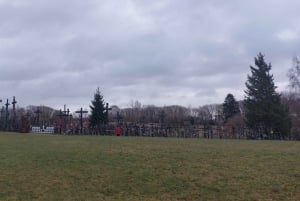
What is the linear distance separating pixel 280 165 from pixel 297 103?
55659 mm

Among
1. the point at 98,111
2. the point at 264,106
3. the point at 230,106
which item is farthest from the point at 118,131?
the point at 230,106

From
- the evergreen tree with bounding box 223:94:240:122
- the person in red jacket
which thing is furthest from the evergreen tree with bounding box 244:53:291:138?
the evergreen tree with bounding box 223:94:240:122

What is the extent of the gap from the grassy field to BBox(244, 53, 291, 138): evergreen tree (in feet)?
107

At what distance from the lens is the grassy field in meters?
12.4

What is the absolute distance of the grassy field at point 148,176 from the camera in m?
12.4

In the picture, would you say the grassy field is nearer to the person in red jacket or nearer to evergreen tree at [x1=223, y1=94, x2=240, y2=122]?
the person in red jacket

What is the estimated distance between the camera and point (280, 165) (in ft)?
54.6

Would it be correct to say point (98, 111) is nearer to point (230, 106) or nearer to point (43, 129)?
point (43, 129)

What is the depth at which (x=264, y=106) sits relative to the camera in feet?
174

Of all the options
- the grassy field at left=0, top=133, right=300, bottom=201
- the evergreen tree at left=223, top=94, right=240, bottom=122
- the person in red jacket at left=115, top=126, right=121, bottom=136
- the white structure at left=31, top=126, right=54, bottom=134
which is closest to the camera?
the grassy field at left=0, top=133, right=300, bottom=201

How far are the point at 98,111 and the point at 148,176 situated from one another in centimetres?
4273

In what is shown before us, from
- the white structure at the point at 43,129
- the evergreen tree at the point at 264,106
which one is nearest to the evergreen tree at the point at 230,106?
the evergreen tree at the point at 264,106

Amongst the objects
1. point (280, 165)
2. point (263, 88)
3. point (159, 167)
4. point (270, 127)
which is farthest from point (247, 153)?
point (263, 88)

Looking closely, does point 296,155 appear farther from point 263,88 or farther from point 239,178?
point 263,88
